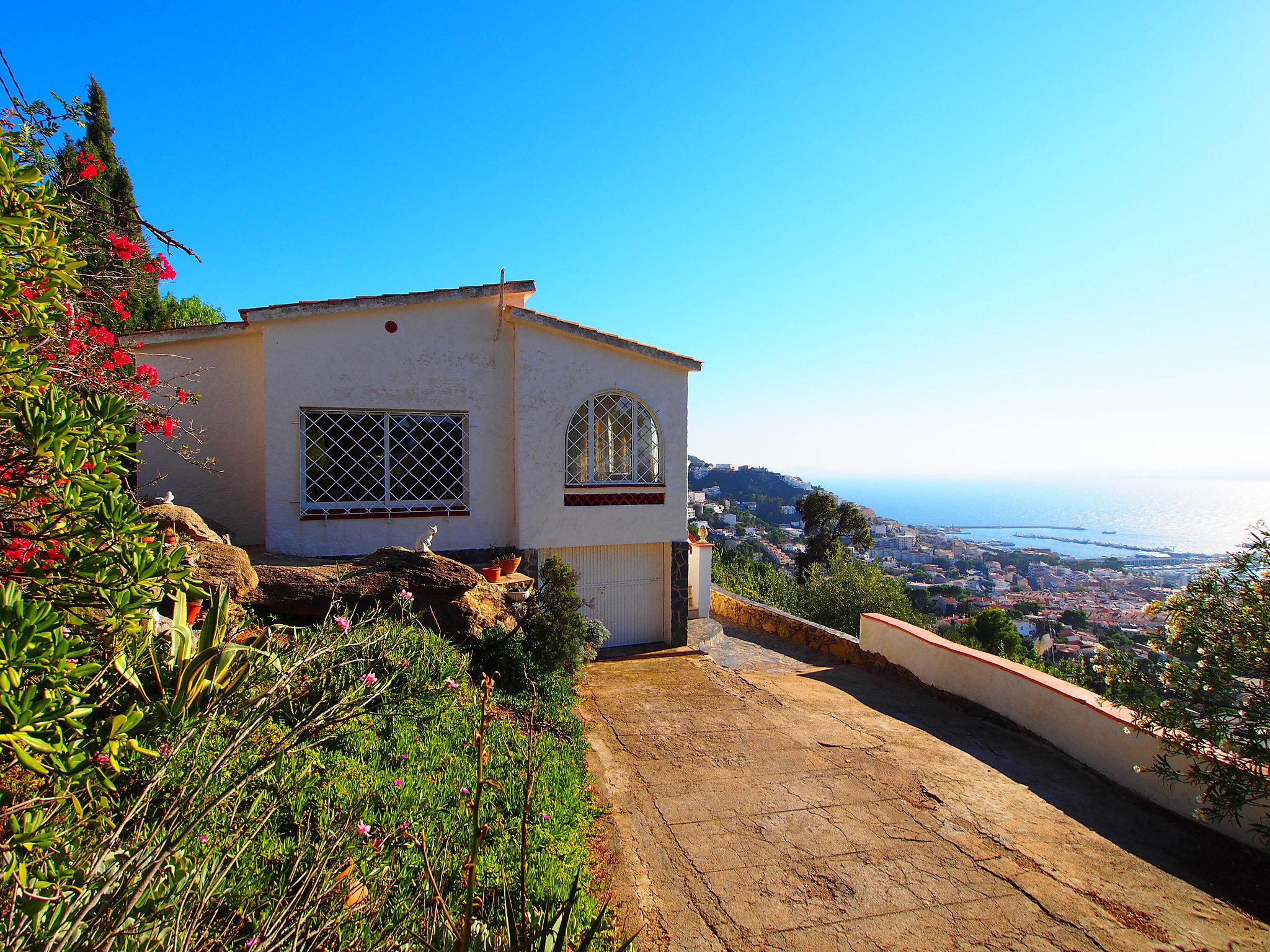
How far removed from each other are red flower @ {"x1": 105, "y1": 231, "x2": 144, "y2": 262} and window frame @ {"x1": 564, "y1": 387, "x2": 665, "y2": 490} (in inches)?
253

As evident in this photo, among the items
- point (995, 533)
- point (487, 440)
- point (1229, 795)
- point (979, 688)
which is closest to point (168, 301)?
point (487, 440)

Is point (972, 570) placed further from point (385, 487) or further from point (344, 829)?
point (344, 829)

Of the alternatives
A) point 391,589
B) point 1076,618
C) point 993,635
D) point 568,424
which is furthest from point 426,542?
point 1076,618

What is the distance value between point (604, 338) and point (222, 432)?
6053 mm

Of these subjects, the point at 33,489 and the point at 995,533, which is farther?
the point at 995,533

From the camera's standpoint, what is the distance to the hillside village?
40.5ft

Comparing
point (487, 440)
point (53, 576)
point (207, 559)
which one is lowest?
point (207, 559)

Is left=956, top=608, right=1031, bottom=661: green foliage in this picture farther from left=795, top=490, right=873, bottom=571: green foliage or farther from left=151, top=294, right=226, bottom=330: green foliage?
left=151, top=294, right=226, bottom=330: green foliage

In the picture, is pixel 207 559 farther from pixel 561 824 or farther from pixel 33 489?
pixel 33 489

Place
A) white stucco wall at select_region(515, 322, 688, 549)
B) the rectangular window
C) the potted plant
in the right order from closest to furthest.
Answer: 1. the rectangular window
2. the potted plant
3. white stucco wall at select_region(515, 322, 688, 549)

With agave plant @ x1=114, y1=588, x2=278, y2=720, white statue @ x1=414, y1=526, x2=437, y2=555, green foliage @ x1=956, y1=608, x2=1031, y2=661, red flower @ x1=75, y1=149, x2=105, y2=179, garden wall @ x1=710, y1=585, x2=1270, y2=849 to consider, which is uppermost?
red flower @ x1=75, y1=149, x2=105, y2=179

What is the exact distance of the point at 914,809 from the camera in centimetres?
522

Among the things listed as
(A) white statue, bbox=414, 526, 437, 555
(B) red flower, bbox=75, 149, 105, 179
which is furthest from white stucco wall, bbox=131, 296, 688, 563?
(B) red flower, bbox=75, 149, 105, 179

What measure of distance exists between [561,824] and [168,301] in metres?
15.9
